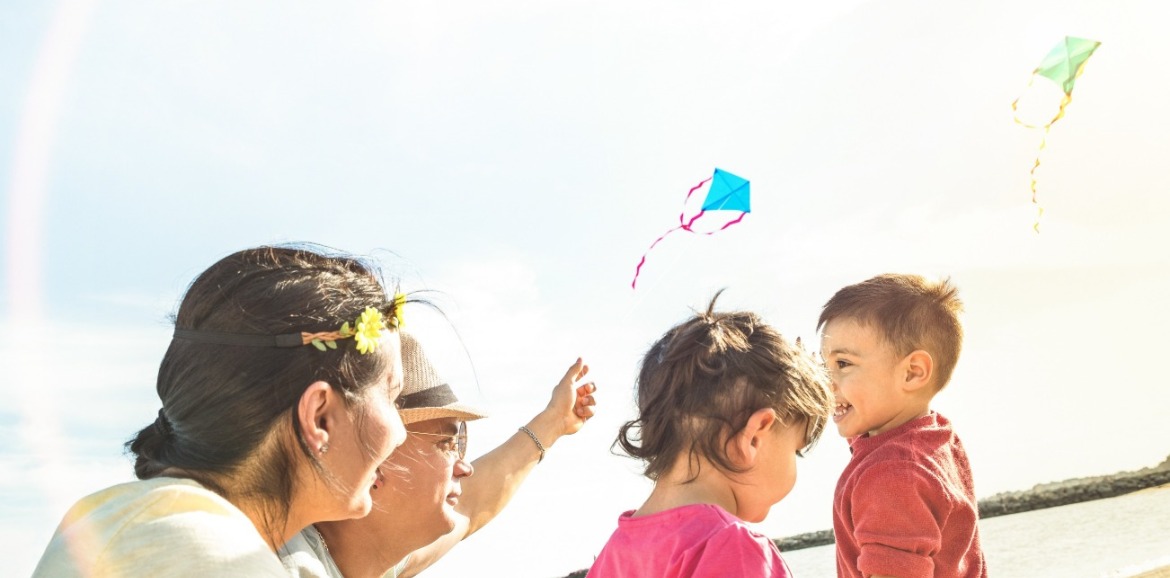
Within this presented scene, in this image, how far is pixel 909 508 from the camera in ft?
8.57

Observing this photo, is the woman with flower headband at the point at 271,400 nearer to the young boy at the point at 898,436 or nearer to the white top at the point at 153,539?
the white top at the point at 153,539

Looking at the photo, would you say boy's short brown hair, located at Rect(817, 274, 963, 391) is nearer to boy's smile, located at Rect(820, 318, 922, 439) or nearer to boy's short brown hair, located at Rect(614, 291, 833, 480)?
boy's smile, located at Rect(820, 318, 922, 439)

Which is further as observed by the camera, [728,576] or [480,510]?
[480,510]

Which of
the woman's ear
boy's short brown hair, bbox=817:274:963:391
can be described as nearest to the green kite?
boy's short brown hair, bbox=817:274:963:391

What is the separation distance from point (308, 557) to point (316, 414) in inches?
23.8

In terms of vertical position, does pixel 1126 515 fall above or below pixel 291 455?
below

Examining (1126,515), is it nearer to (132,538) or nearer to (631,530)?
(631,530)

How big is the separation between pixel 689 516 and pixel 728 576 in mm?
171

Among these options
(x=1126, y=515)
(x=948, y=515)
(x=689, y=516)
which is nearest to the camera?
(x=689, y=516)

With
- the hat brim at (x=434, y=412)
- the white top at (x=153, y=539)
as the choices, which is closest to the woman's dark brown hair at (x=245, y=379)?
the white top at (x=153, y=539)

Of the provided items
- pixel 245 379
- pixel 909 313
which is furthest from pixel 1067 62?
pixel 245 379

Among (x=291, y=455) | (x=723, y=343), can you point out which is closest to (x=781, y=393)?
(x=723, y=343)

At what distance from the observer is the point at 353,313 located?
181cm

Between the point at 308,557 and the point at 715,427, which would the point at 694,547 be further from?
the point at 308,557
